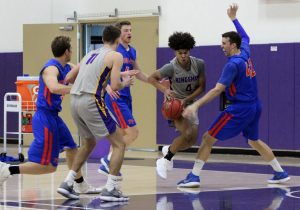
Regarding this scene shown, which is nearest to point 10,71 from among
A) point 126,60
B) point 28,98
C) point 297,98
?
point 28,98

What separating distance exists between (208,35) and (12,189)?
7684mm

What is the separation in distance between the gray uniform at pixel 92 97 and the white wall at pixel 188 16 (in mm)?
7496

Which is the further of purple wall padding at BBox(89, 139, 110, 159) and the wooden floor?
purple wall padding at BBox(89, 139, 110, 159)

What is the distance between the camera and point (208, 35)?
16.5m

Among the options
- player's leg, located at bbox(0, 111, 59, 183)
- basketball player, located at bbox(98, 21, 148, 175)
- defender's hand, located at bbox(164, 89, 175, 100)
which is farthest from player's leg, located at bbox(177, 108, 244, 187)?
player's leg, located at bbox(0, 111, 59, 183)

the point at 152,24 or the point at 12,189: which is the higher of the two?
the point at 152,24

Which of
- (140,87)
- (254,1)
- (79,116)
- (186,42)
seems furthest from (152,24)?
(79,116)

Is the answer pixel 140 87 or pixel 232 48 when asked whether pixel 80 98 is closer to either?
pixel 232 48

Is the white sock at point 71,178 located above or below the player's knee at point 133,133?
below

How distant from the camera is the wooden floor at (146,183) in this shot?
8.45 m

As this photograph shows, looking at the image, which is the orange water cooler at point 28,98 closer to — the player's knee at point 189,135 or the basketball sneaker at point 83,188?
the player's knee at point 189,135

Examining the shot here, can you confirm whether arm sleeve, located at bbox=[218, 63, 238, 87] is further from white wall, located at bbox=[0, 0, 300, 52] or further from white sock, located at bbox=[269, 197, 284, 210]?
white wall, located at bbox=[0, 0, 300, 52]

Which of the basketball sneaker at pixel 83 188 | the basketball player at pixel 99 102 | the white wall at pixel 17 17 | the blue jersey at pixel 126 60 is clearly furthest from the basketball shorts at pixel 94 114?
the white wall at pixel 17 17

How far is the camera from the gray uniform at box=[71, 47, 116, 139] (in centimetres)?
839
